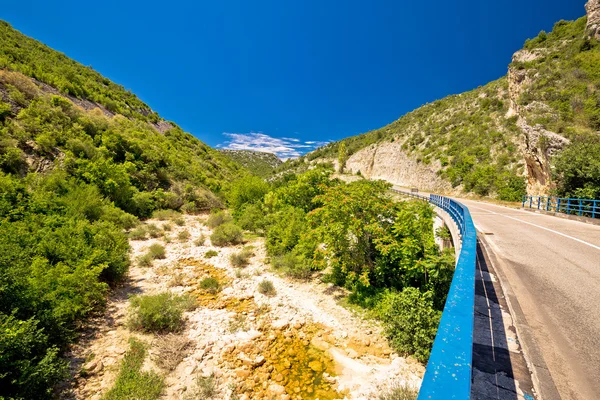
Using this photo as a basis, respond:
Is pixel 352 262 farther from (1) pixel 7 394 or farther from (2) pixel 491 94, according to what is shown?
(2) pixel 491 94

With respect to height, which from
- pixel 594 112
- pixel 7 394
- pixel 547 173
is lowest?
pixel 7 394

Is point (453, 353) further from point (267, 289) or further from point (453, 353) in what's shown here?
point (267, 289)

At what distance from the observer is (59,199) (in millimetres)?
14336

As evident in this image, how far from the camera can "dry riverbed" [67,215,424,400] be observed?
20.8 feet

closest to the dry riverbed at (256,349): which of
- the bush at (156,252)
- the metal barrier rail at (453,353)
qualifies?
the bush at (156,252)

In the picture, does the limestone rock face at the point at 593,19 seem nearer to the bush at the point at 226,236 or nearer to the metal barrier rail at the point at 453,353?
the bush at the point at 226,236

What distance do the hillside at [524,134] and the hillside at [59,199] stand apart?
26815mm

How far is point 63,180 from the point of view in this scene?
671 inches

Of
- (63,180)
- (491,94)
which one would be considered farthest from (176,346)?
(491,94)

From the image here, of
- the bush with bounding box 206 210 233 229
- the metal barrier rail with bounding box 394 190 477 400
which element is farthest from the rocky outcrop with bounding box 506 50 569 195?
the bush with bounding box 206 210 233 229

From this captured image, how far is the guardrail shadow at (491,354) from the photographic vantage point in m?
2.44

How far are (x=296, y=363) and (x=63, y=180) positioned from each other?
19445 mm

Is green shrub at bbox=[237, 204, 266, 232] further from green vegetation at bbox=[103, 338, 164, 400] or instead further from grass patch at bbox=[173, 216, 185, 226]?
green vegetation at bbox=[103, 338, 164, 400]

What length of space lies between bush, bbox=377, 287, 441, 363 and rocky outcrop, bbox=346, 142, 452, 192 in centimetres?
3692
